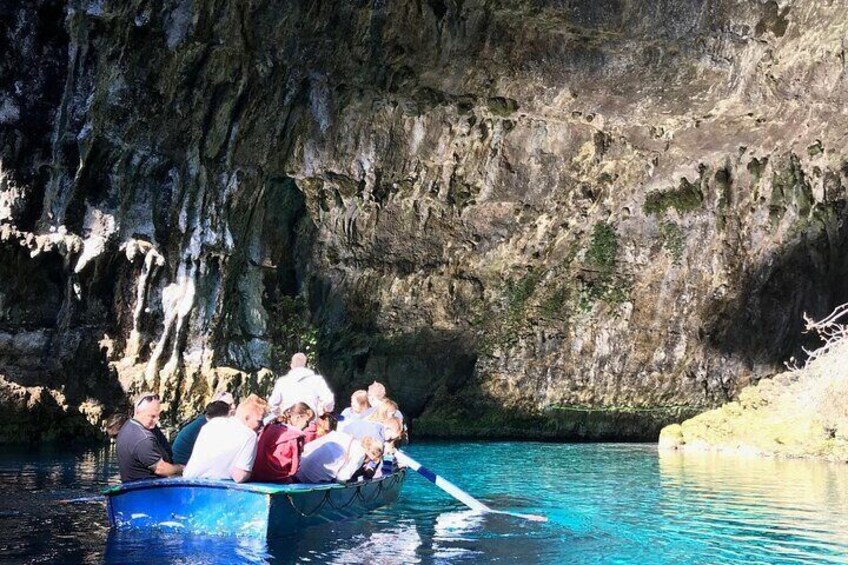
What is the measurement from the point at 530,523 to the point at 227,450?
406cm

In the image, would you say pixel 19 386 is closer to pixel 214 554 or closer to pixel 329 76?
pixel 329 76

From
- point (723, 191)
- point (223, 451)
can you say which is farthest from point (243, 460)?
point (723, 191)

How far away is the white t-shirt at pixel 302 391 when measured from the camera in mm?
14609

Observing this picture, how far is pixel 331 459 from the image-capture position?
37.6 ft

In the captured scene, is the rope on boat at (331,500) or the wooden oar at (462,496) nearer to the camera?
the rope on boat at (331,500)

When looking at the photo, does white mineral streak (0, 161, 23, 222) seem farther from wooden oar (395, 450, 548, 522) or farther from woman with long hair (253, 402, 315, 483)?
woman with long hair (253, 402, 315, 483)

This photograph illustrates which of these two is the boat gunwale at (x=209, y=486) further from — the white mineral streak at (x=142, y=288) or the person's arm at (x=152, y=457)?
the white mineral streak at (x=142, y=288)

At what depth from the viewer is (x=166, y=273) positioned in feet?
79.8

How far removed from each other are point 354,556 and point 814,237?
957 inches

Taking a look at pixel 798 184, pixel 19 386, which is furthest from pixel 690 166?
pixel 19 386

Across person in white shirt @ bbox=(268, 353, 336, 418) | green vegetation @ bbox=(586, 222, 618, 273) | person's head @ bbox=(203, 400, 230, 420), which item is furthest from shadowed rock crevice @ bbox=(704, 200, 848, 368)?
person's head @ bbox=(203, 400, 230, 420)

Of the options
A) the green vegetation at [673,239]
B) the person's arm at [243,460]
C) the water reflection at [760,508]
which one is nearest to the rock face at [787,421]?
the water reflection at [760,508]

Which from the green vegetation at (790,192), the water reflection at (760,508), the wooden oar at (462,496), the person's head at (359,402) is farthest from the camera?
the green vegetation at (790,192)

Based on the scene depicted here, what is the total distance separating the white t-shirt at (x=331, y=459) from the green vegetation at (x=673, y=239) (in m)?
20.4
